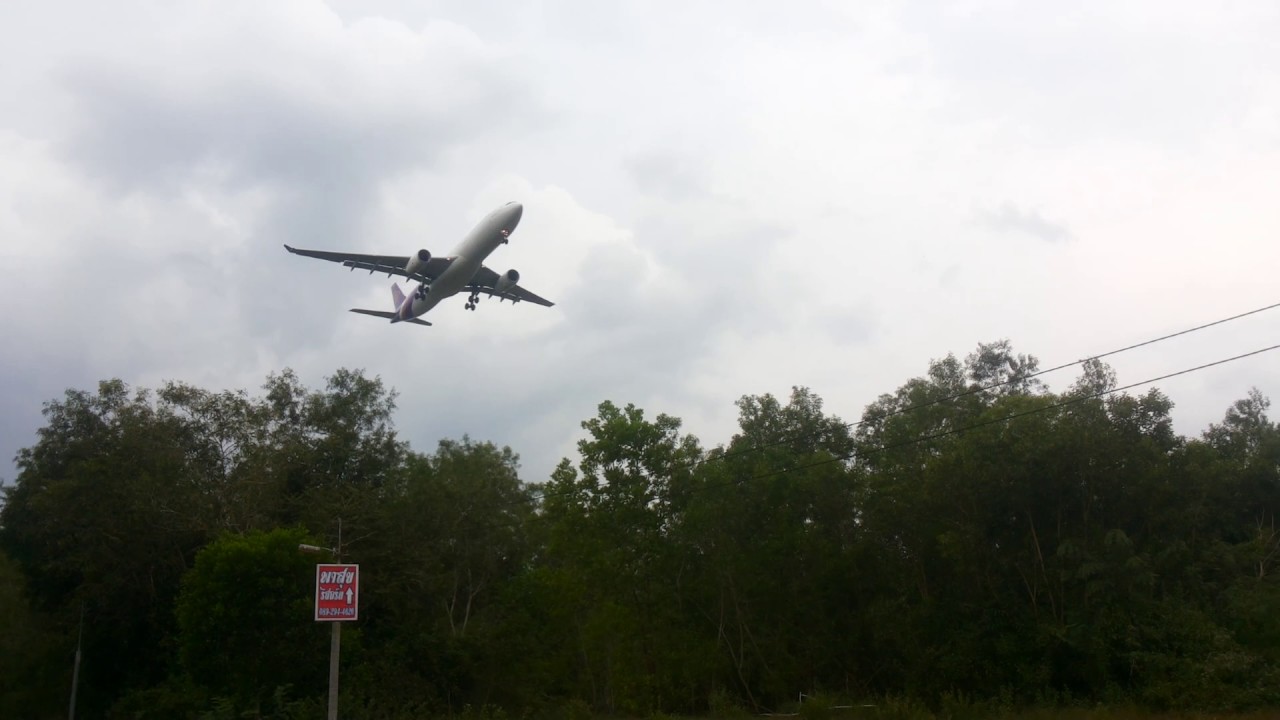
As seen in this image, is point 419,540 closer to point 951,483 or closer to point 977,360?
point 951,483

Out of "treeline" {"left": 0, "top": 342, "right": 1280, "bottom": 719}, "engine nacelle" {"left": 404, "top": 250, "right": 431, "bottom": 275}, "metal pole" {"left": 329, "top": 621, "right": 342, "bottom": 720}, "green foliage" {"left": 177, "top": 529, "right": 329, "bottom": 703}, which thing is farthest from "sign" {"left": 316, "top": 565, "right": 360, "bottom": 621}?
"engine nacelle" {"left": 404, "top": 250, "right": 431, "bottom": 275}

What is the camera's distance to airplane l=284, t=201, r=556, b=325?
31188mm

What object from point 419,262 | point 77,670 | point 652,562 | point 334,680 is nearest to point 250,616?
point 334,680

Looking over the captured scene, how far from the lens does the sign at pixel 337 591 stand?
21703 mm

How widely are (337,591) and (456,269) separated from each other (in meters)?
13.2

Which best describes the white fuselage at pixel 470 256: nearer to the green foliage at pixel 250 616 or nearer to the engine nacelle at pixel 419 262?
the engine nacelle at pixel 419 262

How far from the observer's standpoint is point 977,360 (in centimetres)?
5750

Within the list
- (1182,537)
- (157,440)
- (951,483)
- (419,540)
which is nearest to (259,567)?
(419,540)

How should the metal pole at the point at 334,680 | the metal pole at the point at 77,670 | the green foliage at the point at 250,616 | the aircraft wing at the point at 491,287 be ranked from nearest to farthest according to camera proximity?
the metal pole at the point at 334,680 → the green foliage at the point at 250,616 → the aircraft wing at the point at 491,287 → the metal pole at the point at 77,670

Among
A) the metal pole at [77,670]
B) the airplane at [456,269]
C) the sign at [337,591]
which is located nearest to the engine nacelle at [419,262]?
the airplane at [456,269]

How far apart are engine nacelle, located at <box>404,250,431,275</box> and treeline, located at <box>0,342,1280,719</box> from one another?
31.1 feet

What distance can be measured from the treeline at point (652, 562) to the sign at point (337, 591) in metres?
7.21

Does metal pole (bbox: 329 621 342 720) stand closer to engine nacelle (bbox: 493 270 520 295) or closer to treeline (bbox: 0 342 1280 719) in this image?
treeline (bbox: 0 342 1280 719)

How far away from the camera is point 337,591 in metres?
22.0
